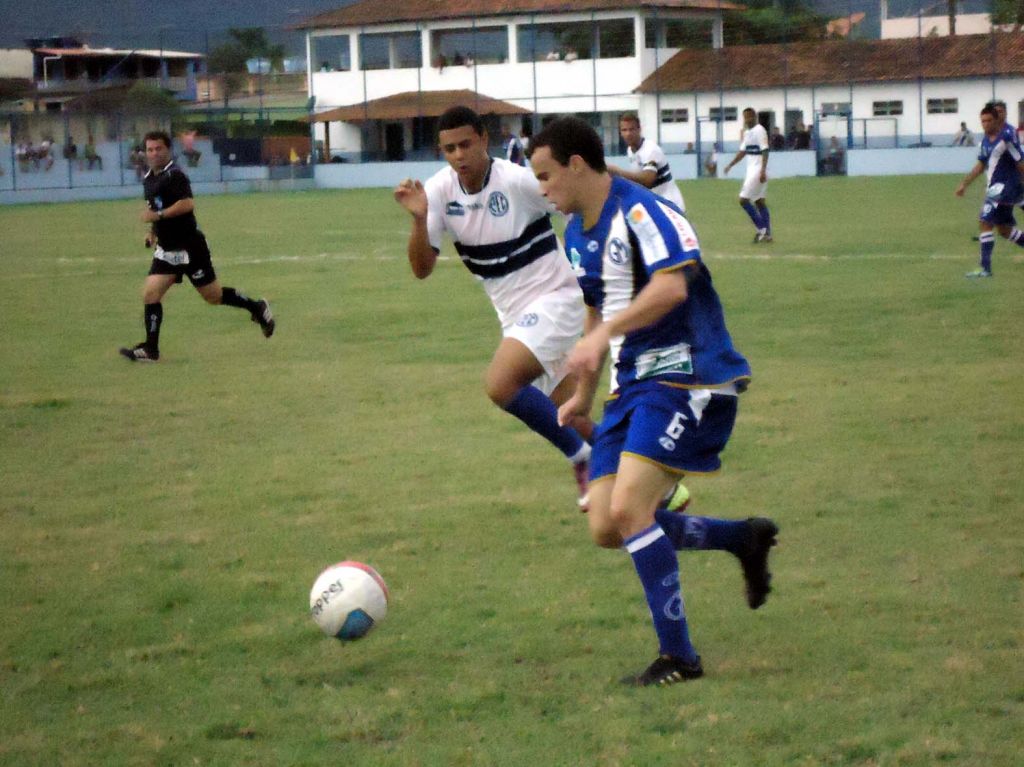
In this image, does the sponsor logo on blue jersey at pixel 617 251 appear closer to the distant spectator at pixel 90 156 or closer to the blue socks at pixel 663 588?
the blue socks at pixel 663 588

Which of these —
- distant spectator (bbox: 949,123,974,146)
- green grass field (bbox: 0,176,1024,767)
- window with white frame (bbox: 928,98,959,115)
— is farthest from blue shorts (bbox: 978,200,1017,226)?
window with white frame (bbox: 928,98,959,115)

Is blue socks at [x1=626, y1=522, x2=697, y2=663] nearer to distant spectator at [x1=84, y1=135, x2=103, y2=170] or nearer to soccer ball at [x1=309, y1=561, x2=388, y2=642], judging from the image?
soccer ball at [x1=309, y1=561, x2=388, y2=642]

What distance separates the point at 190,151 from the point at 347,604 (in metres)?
50.5

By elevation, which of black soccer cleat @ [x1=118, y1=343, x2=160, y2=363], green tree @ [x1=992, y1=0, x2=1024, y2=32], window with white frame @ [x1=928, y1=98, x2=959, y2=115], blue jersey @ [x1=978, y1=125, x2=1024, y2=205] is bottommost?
black soccer cleat @ [x1=118, y1=343, x2=160, y2=363]

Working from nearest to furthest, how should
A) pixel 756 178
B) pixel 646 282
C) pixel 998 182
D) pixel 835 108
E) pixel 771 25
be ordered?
pixel 646 282, pixel 998 182, pixel 756 178, pixel 835 108, pixel 771 25

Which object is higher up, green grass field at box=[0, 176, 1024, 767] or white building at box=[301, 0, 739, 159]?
white building at box=[301, 0, 739, 159]

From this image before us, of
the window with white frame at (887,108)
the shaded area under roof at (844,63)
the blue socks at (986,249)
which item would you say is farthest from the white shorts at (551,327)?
the window with white frame at (887,108)

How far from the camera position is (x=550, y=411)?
23.5 feet

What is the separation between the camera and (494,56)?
65.3 m

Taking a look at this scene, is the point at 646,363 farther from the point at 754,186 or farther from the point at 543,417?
the point at 754,186

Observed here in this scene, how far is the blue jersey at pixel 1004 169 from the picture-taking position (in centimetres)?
1589

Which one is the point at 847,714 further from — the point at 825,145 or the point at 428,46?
the point at 428,46

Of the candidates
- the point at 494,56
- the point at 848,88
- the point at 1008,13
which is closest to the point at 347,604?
the point at 848,88

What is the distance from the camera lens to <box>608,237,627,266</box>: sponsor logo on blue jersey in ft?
15.8
